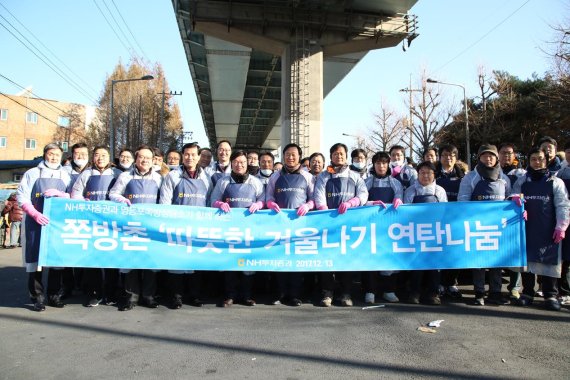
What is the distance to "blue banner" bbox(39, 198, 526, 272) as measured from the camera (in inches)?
188

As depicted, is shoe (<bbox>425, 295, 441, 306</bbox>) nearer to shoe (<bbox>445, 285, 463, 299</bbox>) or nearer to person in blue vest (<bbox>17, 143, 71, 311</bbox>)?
shoe (<bbox>445, 285, 463, 299</bbox>)

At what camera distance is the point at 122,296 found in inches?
200

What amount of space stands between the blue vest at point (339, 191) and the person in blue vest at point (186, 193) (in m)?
1.61

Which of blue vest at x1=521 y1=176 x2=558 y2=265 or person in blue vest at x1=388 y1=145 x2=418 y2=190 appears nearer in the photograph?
blue vest at x1=521 y1=176 x2=558 y2=265

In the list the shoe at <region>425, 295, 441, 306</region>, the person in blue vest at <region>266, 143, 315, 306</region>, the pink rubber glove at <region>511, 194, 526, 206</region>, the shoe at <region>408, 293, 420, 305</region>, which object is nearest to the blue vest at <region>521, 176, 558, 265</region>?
the pink rubber glove at <region>511, 194, 526, 206</region>

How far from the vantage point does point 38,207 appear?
4.85 meters

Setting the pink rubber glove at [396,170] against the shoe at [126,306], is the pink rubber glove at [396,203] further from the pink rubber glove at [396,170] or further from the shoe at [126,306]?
the shoe at [126,306]

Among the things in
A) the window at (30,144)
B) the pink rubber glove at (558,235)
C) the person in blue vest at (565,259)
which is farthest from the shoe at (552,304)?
the window at (30,144)

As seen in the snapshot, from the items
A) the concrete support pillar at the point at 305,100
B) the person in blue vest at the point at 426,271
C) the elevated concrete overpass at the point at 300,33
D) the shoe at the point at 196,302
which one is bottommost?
the shoe at the point at 196,302

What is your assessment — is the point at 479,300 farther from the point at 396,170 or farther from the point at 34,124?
the point at 34,124

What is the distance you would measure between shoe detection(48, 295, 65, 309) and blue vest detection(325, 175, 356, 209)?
3.54 m

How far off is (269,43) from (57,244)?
13.7 meters

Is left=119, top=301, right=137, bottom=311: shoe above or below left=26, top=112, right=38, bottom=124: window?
below

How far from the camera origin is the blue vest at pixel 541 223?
4.86 m
